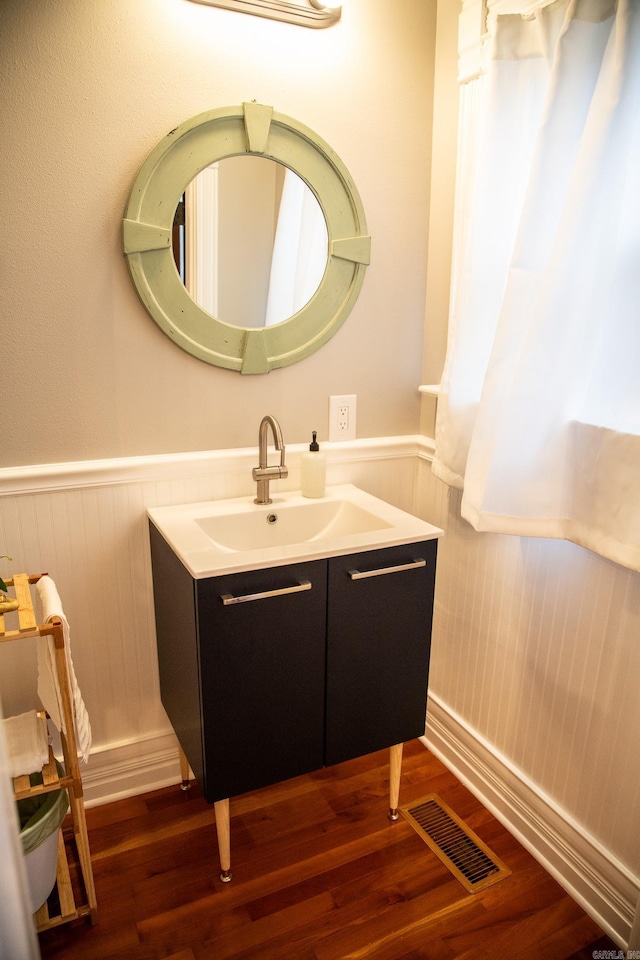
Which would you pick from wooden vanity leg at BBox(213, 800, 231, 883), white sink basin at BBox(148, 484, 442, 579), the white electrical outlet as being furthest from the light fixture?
wooden vanity leg at BBox(213, 800, 231, 883)

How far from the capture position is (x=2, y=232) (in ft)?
5.06

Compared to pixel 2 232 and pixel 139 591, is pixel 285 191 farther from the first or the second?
pixel 139 591

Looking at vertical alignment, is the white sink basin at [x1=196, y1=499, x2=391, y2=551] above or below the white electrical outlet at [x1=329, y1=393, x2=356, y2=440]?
below

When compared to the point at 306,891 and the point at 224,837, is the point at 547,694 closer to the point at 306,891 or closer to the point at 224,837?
the point at 306,891

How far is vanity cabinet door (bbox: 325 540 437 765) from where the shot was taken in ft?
5.24

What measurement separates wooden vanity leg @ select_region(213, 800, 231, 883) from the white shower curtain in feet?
Result: 2.95

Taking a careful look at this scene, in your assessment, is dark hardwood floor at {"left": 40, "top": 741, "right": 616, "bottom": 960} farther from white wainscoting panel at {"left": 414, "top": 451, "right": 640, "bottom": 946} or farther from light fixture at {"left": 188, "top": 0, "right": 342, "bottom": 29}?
light fixture at {"left": 188, "top": 0, "right": 342, "bottom": 29}

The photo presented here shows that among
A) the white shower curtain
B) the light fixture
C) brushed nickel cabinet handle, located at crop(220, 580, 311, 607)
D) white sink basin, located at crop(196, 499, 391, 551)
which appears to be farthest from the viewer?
white sink basin, located at crop(196, 499, 391, 551)

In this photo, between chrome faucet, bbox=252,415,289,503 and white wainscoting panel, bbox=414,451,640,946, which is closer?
white wainscoting panel, bbox=414,451,640,946

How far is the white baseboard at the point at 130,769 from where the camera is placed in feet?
6.29

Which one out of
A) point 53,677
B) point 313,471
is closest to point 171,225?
point 313,471

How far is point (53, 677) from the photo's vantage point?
4.69 feet

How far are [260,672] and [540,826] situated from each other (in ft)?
2.88

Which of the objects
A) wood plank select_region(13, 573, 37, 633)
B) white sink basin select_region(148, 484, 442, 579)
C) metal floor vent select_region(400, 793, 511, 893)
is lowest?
metal floor vent select_region(400, 793, 511, 893)
